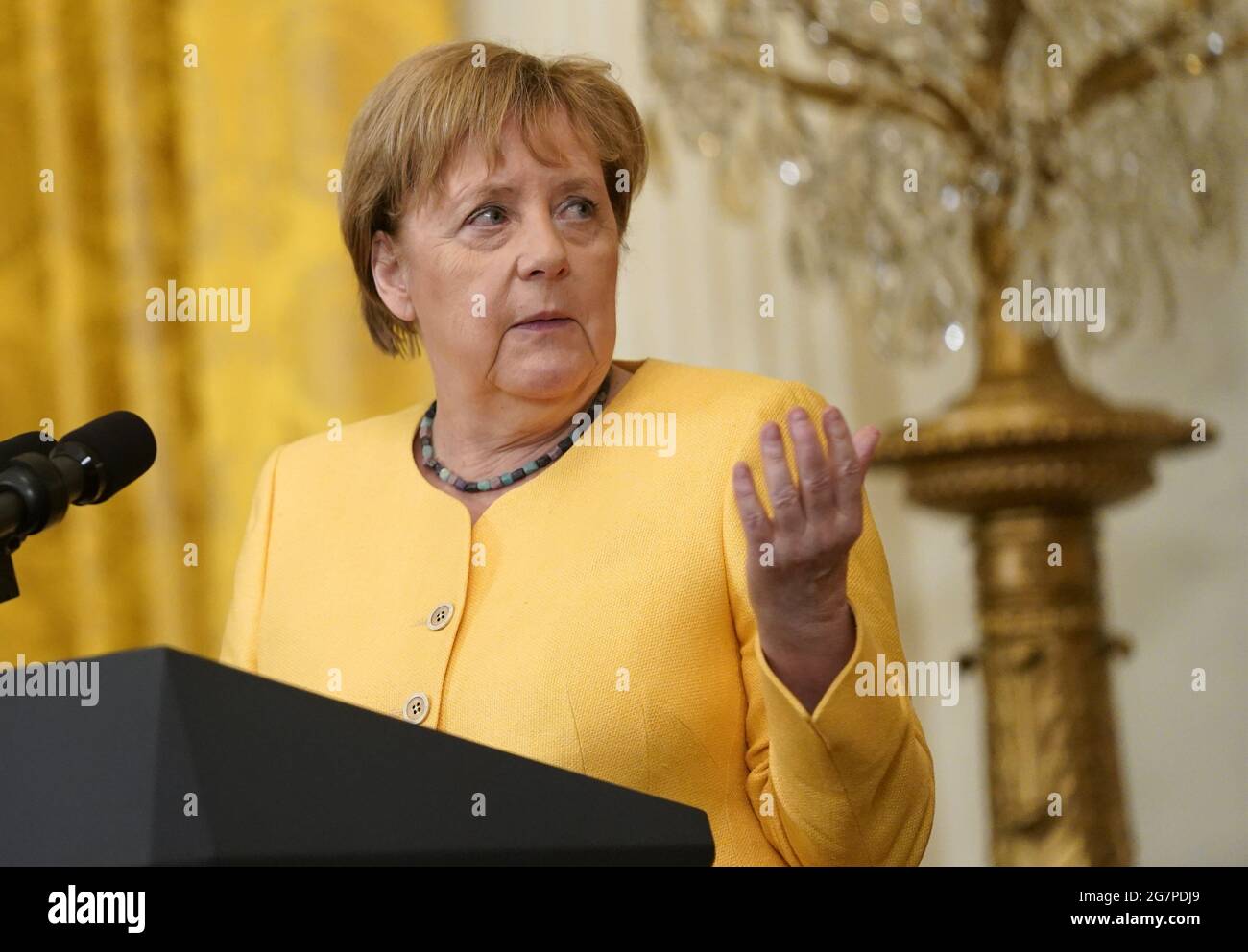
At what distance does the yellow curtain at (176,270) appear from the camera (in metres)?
3.34

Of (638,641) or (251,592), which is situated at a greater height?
(251,592)

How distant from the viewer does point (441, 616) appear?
5.44 feet

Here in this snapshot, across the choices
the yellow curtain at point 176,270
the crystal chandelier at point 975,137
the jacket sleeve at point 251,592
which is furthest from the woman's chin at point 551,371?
the yellow curtain at point 176,270

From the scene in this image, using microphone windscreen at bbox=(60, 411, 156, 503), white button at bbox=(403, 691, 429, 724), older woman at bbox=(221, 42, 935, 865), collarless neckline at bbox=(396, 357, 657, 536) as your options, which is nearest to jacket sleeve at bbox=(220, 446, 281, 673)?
older woman at bbox=(221, 42, 935, 865)

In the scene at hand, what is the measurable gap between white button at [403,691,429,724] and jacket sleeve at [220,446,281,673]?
312 millimetres

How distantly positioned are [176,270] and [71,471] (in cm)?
237

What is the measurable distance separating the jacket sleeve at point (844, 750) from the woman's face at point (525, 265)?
0.22 metres

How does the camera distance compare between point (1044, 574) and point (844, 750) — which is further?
point (1044, 574)

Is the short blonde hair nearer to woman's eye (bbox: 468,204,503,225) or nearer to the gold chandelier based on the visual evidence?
woman's eye (bbox: 468,204,503,225)

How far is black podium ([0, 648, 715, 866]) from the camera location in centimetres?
89

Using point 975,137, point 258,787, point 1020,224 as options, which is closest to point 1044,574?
point 1020,224

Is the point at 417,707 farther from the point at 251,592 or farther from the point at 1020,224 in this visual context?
the point at 1020,224
